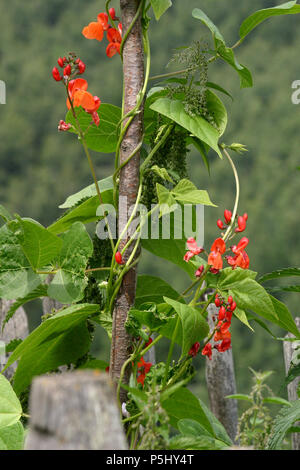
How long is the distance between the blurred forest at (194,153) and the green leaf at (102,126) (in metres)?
10.9

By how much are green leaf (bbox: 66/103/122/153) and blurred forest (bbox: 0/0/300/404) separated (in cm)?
1093

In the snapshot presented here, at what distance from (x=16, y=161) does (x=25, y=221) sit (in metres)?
Answer: 16.8

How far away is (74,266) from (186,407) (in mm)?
292

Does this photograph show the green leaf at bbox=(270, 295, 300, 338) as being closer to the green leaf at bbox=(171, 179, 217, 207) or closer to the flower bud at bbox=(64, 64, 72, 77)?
the green leaf at bbox=(171, 179, 217, 207)

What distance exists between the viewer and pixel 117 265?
3.06 feet

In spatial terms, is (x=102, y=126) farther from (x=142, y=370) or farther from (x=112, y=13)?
(x=142, y=370)

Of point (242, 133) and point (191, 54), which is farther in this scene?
point (242, 133)

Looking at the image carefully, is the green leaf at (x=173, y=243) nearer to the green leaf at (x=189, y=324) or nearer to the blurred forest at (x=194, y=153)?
the green leaf at (x=189, y=324)

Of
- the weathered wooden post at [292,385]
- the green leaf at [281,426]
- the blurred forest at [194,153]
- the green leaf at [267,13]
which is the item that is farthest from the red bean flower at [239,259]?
the blurred forest at [194,153]

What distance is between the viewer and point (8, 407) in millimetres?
867

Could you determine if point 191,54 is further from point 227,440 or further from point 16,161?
Result: point 16,161
